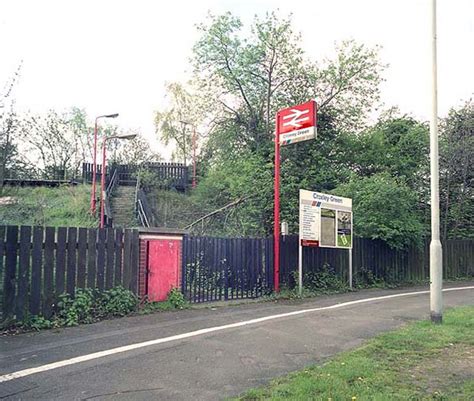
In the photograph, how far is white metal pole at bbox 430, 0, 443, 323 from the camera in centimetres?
801

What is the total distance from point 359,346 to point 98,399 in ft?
12.6

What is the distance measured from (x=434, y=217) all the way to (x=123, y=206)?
1736cm

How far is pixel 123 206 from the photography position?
894 inches

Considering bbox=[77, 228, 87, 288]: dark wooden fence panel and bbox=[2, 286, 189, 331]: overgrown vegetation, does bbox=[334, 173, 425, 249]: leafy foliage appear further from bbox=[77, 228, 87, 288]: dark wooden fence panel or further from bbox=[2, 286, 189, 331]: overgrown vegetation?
bbox=[77, 228, 87, 288]: dark wooden fence panel

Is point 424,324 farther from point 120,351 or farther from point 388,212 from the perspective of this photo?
point 388,212

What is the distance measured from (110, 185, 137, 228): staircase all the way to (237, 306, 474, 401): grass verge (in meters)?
15.5

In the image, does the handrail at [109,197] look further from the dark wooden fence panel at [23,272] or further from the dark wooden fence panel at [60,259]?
the dark wooden fence panel at [23,272]

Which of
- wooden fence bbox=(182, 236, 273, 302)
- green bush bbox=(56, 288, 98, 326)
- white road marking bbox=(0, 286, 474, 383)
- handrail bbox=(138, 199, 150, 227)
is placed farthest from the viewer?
handrail bbox=(138, 199, 150, 227)

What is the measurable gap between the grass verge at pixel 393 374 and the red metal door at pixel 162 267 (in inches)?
183

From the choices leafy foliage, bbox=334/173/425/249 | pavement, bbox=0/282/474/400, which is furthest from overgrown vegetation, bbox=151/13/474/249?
pavement, bbox=0/282/474/400

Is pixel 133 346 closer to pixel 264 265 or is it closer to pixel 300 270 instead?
pixel 264 265

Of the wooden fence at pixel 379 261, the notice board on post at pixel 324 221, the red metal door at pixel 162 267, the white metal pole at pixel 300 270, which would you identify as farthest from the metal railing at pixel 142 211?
the red metal door at pixel 162 267

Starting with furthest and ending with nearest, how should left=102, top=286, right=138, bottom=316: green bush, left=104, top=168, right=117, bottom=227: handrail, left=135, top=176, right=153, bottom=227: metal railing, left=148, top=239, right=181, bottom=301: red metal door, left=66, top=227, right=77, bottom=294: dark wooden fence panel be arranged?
1. left=135, top=176, right=153, bottom=227: metal railing
2. left=104, top=168, right=117, bottom=227: handrail
3. left=148, top=239, right=181, bottom=301: red metal door
4. left=102, top=286, right=138, bottom=316: green bush
5. left=66, top=227, right=77, bottom=294: dark wooden fence panel

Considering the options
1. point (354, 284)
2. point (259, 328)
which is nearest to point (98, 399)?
point (259, 328)
